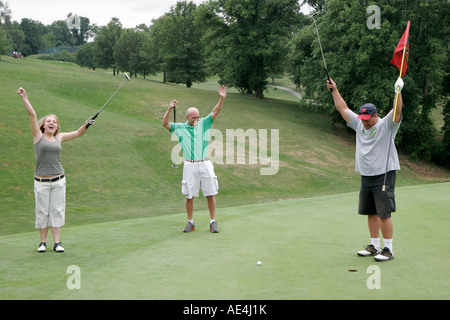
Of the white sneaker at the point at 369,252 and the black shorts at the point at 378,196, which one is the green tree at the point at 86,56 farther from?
the white sneaker at the point at 369,252

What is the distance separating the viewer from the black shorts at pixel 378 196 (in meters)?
6.90

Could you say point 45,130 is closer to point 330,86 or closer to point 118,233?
point 118,233

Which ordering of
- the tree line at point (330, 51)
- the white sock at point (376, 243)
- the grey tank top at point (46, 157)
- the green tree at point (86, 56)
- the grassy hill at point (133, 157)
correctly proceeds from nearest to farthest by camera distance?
the white sock at point (376, 243) → the grey tank top at point (46, 157) → the grassy hill at point (133, 157) → the tree line at point (330, 51) → the green tree at point (86, 56)

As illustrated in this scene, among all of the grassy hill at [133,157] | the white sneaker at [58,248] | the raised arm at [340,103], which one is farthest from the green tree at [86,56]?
the raised arm at [340,103]

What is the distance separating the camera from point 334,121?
150ft

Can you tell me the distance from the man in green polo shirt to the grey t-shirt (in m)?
3.26

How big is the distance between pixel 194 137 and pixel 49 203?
10.1 feet

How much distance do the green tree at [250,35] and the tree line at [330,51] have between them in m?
0.12

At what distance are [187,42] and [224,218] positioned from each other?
5819 cm

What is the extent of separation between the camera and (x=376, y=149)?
274 inches

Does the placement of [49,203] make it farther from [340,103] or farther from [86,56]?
[86,56]

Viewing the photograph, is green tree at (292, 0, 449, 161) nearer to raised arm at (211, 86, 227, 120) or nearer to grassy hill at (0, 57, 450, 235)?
grassy hill at (0, 57, 450, 235)
